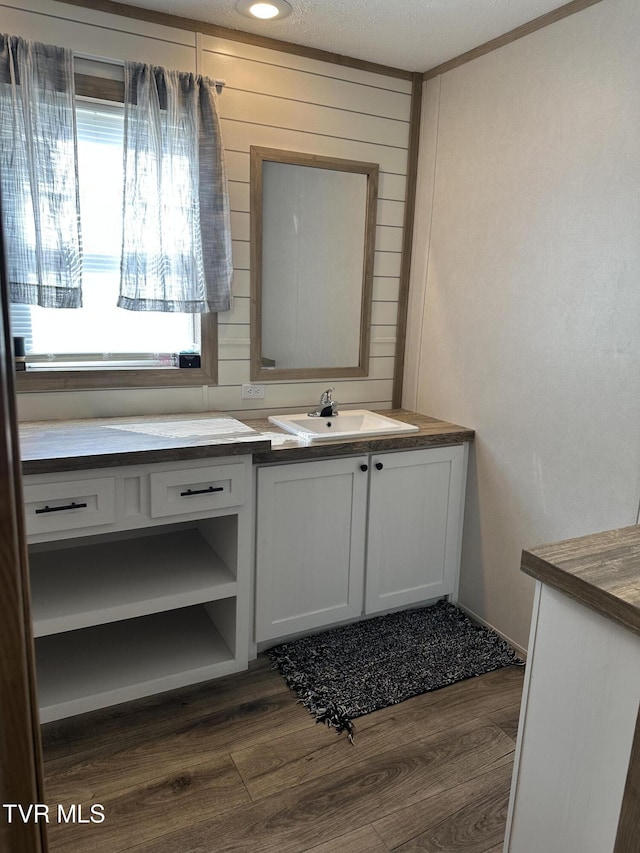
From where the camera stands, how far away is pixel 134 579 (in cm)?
225

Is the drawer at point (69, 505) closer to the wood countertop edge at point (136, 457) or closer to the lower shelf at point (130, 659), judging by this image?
the wood countertop edge at point (136, 457)

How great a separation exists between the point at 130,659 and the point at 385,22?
2616mm

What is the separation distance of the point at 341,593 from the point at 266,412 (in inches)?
34.9

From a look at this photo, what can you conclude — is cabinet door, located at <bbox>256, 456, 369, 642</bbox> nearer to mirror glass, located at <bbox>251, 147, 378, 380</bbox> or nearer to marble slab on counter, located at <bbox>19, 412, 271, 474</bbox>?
marble slab on counter, located at <bbox>19, 412, 271, 474</bbox>

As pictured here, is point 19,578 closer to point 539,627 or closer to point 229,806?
point 539,627

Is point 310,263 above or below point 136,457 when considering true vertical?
above

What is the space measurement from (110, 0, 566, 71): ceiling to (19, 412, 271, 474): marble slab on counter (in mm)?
1572

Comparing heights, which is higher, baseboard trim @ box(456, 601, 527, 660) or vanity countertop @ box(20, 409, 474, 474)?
vanity countertop @ box(20, 409, 474, 474)

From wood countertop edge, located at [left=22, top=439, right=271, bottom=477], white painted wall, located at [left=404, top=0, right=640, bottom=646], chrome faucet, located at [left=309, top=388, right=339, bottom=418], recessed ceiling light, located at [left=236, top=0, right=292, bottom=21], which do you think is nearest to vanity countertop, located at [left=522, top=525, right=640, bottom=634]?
white painted wall, located at [left=404, top=0, right=640, bottom=646]

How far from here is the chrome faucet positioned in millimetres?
2863

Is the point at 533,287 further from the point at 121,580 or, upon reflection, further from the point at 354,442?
the point at 121,580

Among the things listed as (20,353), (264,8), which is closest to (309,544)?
A: (20,353)

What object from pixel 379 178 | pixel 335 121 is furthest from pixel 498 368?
pixel 335 121

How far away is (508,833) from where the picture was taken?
4.82 ft
